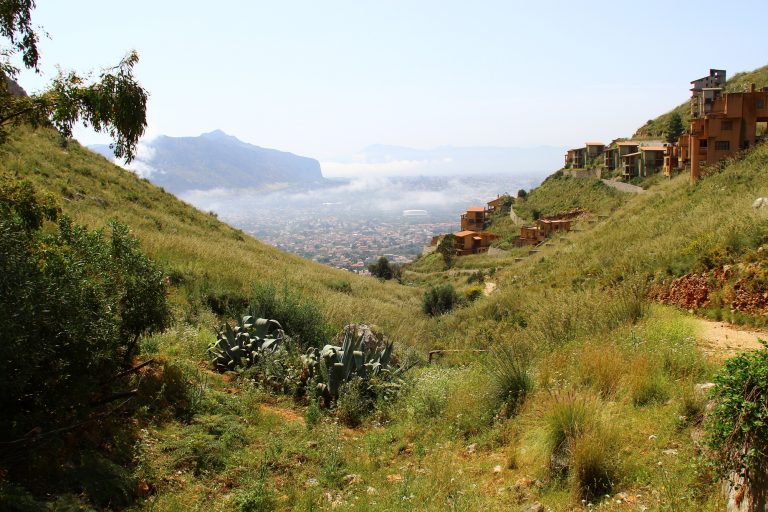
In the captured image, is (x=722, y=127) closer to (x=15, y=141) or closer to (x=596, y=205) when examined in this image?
(x=596, y=205)

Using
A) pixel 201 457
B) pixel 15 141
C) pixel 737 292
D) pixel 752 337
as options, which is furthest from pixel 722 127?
pixel 15 141

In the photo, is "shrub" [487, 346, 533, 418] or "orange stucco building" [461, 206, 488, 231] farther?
"orange stucco building" [461, 206, 488, 231]

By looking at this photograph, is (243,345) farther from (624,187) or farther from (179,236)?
(624,187)

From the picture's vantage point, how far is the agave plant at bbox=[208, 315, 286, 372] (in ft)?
25.9

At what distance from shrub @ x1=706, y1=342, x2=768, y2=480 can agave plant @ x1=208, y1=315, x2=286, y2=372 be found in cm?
596

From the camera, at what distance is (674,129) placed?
2263 inches

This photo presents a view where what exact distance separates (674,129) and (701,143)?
30.9 meters

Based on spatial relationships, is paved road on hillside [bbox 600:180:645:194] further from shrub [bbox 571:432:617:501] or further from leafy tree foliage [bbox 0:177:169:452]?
leafy tree foliage [bbox 0:177:169:452]

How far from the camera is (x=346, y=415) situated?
6668 mm

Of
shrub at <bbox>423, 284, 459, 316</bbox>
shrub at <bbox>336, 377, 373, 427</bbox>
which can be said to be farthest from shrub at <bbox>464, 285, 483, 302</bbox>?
shrub at <bbox>336, 377, 373, 427</bbox>

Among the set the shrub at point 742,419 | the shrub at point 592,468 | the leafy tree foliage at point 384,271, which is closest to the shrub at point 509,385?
the shrub at point 592,468

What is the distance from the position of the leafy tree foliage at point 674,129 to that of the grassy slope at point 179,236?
41679 millimetres

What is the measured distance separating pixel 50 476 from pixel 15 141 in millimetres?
25390

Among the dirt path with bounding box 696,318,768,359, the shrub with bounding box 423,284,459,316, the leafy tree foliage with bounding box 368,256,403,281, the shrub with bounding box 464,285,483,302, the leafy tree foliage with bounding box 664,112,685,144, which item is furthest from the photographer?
the leafy tree foliage with bounding box 368,256,403,281
